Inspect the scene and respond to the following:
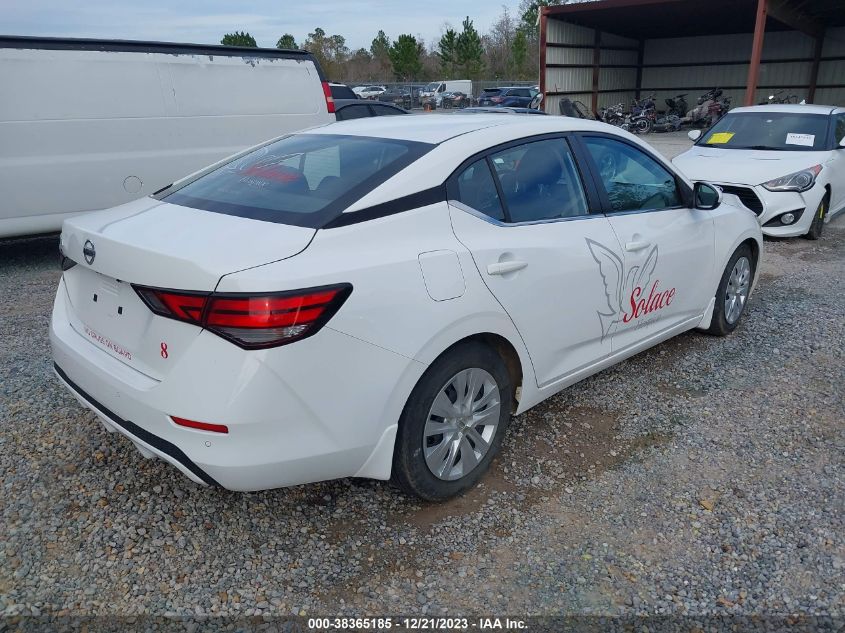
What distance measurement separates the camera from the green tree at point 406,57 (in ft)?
164

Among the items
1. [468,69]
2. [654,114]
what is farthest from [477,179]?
[468,69]

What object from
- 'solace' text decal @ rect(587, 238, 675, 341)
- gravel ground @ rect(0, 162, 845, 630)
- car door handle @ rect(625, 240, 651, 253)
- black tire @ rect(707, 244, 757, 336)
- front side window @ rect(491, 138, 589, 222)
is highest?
front side window @ rect(491, 138, 589, 222)

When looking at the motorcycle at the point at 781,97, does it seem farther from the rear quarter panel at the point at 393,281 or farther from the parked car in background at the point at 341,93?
the rear quarter panel at the point at 393,281

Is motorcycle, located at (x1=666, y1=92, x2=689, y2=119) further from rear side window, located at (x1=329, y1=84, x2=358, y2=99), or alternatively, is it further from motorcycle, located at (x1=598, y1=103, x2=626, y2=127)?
rear side window, located at (x1=329, y1=84, x2=358, y2=99)

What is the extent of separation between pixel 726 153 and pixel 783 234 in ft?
4.31

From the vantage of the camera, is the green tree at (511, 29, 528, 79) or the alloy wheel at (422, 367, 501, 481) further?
the green tree at (511, 29, 528, 79)

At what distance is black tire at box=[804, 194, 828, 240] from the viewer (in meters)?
7.81

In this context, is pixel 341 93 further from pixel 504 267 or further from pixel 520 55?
pixel 520 55

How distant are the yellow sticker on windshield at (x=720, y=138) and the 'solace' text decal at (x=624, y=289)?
5.86m

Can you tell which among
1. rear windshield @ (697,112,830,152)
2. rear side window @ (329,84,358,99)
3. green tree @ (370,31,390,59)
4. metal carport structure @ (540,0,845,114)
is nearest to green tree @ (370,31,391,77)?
green tree @ (370,31,390,59)

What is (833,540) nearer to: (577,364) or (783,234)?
(577,364)

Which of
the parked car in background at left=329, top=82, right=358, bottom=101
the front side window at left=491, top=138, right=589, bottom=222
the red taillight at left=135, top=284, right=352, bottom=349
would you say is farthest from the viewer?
the parked car in background at left=329, top=82, right=358, bottom=101

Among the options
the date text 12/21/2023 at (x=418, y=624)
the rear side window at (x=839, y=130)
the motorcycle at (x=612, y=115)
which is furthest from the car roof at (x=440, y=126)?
the motorcycle at (x=612, y=115)

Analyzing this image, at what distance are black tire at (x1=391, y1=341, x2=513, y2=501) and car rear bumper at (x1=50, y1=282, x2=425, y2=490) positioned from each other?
0.26 feet
